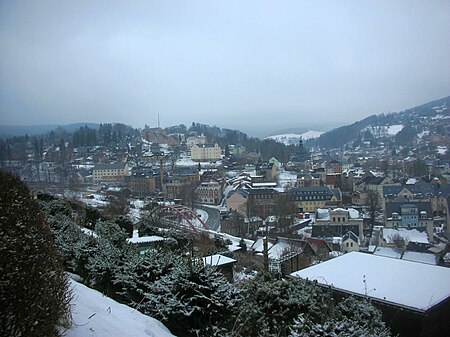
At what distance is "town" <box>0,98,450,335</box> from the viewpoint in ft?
14.0

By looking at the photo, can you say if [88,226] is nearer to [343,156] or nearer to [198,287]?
[198,287]

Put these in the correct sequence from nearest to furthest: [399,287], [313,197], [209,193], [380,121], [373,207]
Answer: [399,287]
[373,207]
[380,121]
[313,197]
[209,193]

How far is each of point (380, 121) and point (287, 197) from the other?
5.39 metres

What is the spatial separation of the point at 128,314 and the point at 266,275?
1174mm

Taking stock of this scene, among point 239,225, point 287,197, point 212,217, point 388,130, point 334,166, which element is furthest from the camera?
point 334,166

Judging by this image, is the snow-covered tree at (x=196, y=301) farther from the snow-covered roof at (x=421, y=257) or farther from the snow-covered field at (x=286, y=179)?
the snow-covered field at (x=286, y=179)

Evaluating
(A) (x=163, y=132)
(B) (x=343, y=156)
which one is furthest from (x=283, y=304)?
(A) (x=163, y=132)

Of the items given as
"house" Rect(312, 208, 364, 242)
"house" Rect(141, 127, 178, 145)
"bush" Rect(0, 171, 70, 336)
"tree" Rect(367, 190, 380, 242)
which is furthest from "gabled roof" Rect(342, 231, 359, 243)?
"house" Rect(141, 127, 178, 145)

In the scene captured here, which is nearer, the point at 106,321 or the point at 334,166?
the point at 106,321

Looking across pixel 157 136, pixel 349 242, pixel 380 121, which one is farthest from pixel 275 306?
pixel 157 136

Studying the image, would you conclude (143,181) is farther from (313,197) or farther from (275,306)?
(275,306)

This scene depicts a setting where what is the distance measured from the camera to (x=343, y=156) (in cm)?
2598

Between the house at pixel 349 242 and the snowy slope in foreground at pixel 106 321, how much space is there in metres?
8.04

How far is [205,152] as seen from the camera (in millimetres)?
34250
